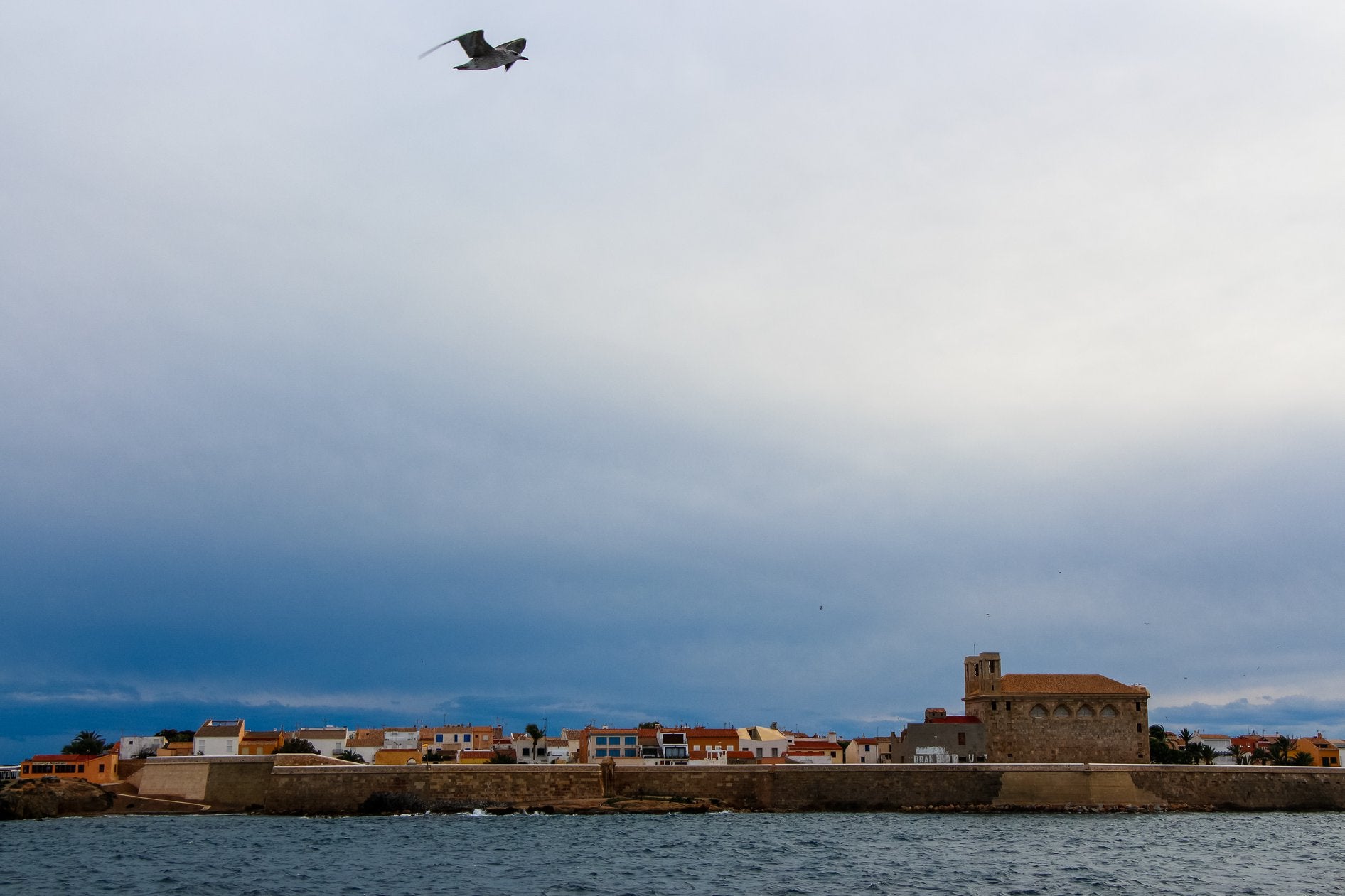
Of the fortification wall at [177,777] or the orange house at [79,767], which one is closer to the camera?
the fortification wall at [177,777]

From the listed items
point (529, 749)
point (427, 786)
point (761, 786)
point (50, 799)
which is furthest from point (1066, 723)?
point (50, 799)

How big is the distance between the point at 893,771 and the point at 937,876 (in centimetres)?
2417

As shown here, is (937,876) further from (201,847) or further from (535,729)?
(535,729)

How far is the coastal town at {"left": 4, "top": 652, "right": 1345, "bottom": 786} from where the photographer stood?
67938mm

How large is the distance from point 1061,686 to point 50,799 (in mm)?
53707

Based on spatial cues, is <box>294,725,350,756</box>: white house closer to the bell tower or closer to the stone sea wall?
the stone sea wall

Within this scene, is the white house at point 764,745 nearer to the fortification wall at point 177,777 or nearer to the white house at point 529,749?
the white house at point 529,749

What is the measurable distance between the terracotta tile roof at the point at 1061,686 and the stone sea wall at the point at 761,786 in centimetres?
1063

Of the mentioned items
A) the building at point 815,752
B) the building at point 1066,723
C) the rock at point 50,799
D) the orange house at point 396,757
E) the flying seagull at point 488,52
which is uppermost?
the flying seagull at point 488,52

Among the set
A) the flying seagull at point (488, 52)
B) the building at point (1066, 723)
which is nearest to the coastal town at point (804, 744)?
the building at point (1066, 723)

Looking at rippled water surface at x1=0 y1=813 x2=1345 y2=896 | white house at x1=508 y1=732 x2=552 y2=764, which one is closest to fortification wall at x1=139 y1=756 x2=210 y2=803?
rippled water surface at x1=0 y1=813 x2=1345 y2=896

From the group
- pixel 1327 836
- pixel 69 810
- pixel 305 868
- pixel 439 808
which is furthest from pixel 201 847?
pixel 1327 836

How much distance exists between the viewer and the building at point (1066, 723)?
223ft

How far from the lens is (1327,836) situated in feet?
146
